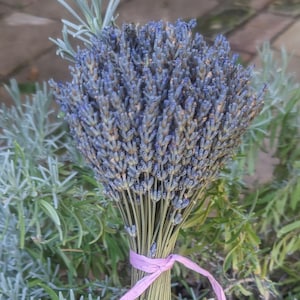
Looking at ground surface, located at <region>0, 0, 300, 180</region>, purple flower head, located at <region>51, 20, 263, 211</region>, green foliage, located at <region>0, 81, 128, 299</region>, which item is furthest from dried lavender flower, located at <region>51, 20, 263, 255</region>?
ground surface, located at <region>0, 0, 300, 180</region>

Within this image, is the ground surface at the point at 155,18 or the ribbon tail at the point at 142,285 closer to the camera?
the ribbon tail at the point at 142,285

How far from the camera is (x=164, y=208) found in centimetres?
73

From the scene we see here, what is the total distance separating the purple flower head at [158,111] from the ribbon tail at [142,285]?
9cm

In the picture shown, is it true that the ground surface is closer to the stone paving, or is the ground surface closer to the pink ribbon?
the stone paving

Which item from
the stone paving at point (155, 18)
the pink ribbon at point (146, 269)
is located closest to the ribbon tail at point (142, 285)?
the pink ribbon at point (146, 269)

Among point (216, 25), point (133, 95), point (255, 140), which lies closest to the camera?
point (133, 95)

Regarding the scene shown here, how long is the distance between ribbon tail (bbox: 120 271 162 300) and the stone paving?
6.38 feet

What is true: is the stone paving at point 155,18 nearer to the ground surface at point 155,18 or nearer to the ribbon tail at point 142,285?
the ground surface at point 155,18

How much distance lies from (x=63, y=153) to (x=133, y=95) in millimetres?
399

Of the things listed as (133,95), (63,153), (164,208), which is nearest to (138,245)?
(164,208)

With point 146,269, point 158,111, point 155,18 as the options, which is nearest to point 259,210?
point 146,269

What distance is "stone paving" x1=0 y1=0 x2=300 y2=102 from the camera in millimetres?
2752

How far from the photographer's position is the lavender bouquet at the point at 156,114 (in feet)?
2.20

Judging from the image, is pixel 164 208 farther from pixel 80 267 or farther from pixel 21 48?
pixel 21 48
